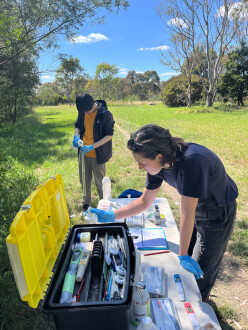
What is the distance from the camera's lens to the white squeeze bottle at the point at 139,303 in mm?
1069

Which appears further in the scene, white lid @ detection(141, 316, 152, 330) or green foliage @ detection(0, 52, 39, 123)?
green foliage @ detection(0, 52, 39, 123)

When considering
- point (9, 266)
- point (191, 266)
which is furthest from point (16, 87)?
point (191, 266)

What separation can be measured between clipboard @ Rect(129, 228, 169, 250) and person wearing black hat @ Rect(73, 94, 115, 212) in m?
1.65

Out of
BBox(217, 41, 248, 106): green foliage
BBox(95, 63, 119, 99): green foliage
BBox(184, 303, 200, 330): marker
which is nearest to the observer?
BBox(184, 303, 200, 330): marker

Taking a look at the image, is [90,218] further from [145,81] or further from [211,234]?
[145,81]

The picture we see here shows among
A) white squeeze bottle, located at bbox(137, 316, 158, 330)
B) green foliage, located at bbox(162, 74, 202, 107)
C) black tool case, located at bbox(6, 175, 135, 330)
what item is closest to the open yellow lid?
black tool case, located at bbox(6, 175, 135, 330)

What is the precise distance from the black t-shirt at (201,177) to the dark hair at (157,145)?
6 cm

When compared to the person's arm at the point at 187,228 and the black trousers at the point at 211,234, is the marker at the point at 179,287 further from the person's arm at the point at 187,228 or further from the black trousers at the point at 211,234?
the black trousers at the point at 211,234

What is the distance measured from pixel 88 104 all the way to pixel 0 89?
7.68 meters

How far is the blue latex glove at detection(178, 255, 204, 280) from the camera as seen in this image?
1474mm

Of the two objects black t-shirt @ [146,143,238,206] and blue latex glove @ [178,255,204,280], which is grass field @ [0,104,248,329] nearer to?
blue latex glove @ [178,255,204,280]

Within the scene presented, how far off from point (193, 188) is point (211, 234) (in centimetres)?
51

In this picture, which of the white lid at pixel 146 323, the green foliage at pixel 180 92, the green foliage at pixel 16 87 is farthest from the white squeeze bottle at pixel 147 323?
the green foliage at pixel 180 92

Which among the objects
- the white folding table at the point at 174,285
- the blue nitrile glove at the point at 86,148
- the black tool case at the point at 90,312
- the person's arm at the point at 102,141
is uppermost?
the person's arm at the point at 102,141
